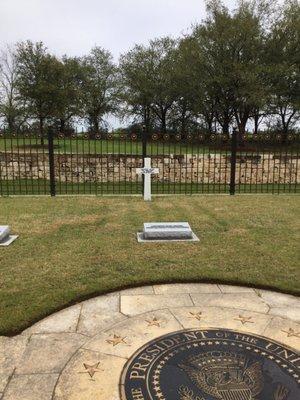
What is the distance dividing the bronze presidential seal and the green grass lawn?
154cm

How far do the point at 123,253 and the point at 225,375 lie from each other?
351 cm

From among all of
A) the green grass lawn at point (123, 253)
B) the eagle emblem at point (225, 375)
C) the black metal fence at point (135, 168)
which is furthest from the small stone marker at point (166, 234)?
the black metal fence at point (135, 168)

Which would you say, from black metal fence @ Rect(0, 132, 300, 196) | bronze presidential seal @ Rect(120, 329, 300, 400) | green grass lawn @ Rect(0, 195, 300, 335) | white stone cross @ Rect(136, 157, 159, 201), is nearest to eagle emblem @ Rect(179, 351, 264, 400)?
bronze presidential seal @ Rect(120, 329, 300, 400)

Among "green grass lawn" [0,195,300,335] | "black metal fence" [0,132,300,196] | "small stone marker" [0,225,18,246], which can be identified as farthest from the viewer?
"black metal fence" [0,132,300,196]

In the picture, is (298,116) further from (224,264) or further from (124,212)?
(224,264)

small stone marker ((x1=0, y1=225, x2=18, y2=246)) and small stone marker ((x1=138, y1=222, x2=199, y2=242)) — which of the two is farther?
small stone marker ((x1=138, y1=222, x2=199, y2=242))

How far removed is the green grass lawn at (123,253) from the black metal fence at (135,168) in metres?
3.10

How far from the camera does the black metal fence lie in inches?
516

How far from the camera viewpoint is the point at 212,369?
328 cm

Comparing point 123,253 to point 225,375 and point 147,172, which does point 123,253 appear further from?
point 147,172

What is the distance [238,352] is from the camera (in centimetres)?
355

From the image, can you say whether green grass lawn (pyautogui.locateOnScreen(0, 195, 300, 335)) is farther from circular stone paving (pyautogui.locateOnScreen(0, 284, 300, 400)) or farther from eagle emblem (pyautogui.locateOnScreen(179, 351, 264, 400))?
eagle emblem (pyautogui.locateOnScreen(179, 351, 264, 400))

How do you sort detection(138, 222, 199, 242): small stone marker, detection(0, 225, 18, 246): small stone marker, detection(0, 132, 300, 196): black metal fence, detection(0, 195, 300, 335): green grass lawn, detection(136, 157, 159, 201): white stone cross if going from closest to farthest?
detection(0, 195, 300, 335): green grass lawn
detection(0, 225, 18, 246): small stone marker
detection(138, 222, 199, 242): small stone marker
detection(136, 157, 159, 201): white stone cross
detection(0, 132, 300, 196): black metal fence

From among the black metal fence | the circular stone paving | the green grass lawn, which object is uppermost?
the black metal fence
